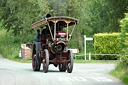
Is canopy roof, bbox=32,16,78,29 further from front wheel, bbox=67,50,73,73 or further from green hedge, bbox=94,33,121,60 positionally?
green hedge, bbox=94,33,121,60

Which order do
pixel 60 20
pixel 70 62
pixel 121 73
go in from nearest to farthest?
pixel 121 73
pixel 60 20
pixel 70 62

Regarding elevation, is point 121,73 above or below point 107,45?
below

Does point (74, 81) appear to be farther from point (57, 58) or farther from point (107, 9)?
point (107, 9)

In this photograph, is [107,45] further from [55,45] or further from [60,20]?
[60,20]

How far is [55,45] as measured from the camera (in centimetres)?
2241

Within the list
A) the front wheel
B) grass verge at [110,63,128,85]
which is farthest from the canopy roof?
grass verge at [110,63,128,85]

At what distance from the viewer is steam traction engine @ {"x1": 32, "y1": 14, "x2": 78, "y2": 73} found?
2216cm

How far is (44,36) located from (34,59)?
1767 mm

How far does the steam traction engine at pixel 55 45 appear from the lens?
72.7ft

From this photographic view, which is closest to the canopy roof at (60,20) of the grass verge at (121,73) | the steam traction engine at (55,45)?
the steam traction engine at (55,45)

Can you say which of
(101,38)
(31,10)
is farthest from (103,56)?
(31,10)

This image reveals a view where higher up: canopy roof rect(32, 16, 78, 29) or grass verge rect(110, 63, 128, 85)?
canopy roof rect(32, 16, 78, 29)

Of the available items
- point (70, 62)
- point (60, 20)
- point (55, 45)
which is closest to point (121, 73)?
point (70, 62)

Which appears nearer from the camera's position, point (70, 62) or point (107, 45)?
point (70, 62)
